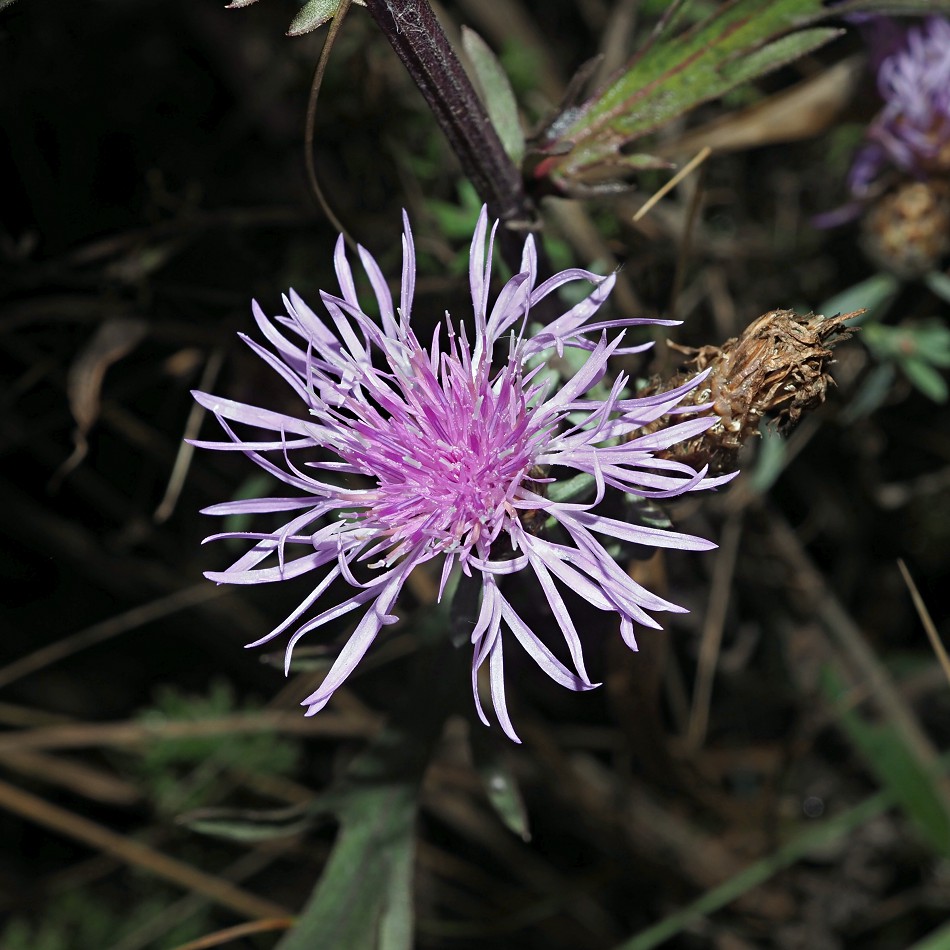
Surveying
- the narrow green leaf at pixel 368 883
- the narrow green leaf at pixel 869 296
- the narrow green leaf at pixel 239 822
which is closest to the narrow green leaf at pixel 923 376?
the narrow green leaf at pixel 869 296

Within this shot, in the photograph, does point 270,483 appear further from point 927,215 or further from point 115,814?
point 927,215

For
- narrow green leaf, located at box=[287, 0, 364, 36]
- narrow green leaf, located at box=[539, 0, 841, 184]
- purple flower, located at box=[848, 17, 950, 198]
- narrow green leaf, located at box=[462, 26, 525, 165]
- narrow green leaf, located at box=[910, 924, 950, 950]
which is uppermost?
narrow green leaf, located at box=[287, 0, 364, 36]

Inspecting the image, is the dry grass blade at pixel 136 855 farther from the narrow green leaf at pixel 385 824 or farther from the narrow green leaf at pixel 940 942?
the narrow green leaf at pixel 940 942

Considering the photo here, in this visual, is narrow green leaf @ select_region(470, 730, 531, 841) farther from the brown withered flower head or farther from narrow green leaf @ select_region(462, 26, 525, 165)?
narrow green leaf @ select_region(462, 26, 525, 165)

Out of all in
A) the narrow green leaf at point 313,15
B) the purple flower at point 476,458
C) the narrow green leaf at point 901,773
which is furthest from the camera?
the narrow green leaf at point 901,773

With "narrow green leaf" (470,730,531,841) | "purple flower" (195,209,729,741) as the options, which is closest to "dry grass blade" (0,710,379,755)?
"narrow green leaf" (470,730,531,841)

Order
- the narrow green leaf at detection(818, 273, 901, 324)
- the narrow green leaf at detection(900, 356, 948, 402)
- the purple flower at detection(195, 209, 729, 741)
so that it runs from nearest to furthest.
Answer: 1. the purple flower at detection(195, 209, 729, 741)
2. the narrow green leaf at detection(900, 356, 948, 402)
3. the narrow green leaf at detection(818, 273, 901, 324)

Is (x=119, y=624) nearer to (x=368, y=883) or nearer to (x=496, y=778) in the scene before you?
(x=368, y=883)
